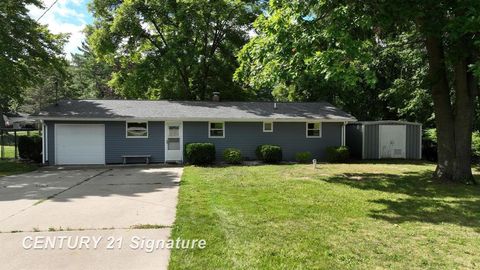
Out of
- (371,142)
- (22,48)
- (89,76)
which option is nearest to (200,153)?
(371,142)

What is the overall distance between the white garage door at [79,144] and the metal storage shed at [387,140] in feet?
44.4

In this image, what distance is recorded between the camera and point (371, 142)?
70.0ft

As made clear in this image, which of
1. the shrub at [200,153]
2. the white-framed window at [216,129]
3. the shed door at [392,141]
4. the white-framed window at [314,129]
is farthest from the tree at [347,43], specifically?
the shed door at [392,141]

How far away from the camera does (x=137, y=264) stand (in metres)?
4.84

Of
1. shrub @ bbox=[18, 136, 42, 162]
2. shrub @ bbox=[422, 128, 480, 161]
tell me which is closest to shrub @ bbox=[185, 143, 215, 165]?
shrub @ bbox=[18, 136, 42, 162]

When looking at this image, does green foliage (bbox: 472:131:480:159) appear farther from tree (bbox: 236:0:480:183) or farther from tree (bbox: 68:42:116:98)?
tree (bbox: 68:42:116:98)

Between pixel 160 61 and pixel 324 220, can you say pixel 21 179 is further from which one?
pixel 160 61

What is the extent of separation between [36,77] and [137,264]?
21.3 meters

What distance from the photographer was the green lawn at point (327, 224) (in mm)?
5035

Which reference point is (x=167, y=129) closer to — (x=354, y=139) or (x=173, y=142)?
(x=173, y=142)

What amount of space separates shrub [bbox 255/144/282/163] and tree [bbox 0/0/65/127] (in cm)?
1300

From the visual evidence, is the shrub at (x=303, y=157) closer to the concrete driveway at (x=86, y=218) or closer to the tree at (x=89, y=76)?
the concrete driveway at (x=86, y=218)

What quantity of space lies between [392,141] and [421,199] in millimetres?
12723

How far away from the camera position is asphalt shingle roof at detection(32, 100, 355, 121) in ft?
61.2
